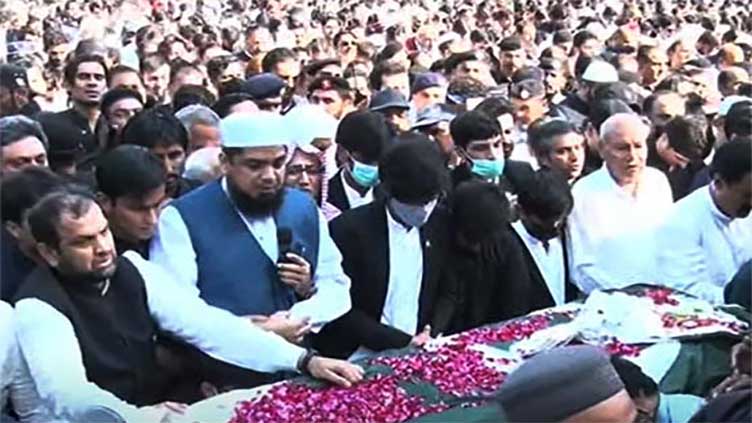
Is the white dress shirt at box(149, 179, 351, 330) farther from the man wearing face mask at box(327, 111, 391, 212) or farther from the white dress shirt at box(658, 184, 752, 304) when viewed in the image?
the white dress shirt at box(658, 184, 752, 304)

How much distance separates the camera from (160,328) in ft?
13.1

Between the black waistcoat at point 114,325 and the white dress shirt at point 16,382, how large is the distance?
116 millimetres

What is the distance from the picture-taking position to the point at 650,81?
998cm

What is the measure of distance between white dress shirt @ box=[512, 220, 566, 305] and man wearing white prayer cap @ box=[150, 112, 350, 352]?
0.90m

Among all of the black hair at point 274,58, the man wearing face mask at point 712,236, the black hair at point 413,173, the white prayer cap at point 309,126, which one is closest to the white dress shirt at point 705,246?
the man wearing face mask at point 712,236

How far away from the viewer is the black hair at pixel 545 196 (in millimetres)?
5090

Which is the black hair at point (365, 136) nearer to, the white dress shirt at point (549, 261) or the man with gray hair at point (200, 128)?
the man with gray hair at point (200, 128)

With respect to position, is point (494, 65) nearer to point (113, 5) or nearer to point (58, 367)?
point (58, 367)

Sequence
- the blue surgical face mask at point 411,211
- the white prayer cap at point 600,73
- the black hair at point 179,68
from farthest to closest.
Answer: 1. the white prayer cap at point 600,73
2. the black hair at point 179,68
3. the blue surgical face mask at point 411,211

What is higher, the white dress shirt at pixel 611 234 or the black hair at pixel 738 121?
the black hair at pixel 738 121

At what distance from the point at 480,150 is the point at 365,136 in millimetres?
467

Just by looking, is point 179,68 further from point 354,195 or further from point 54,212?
point 54,212

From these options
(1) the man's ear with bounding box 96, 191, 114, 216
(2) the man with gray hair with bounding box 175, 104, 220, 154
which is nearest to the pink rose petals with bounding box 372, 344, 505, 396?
(1) the man's ear with bounding box 96, 191, 114, 216

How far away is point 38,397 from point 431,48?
32.1 ft
